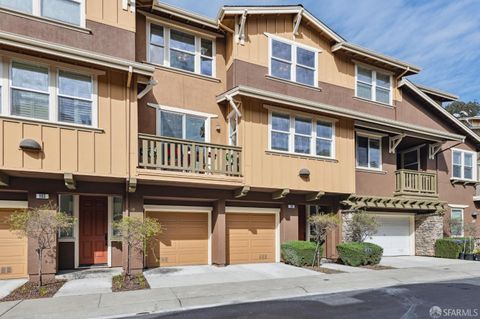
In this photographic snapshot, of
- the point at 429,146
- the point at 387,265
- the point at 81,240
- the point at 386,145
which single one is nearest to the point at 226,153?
the point at 81,240

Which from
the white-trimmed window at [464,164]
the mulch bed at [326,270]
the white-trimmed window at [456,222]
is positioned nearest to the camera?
the mulch bed at [326,270]

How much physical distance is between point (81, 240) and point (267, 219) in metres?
7.00

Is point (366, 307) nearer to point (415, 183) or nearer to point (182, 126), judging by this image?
point (182, 126)

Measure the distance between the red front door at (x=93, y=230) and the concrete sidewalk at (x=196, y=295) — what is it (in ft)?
13.0

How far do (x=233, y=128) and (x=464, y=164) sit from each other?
1449 cm

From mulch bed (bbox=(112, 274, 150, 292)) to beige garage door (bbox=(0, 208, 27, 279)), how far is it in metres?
2.91

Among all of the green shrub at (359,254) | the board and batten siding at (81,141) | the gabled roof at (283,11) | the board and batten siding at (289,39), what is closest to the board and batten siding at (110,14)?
the board and batten siding at (81,141)

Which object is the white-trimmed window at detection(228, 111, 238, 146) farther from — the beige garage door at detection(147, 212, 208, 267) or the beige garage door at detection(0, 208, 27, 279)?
the beige garage door at detection(0, 208, 27, 279)

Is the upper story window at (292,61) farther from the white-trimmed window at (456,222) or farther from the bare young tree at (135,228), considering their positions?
the white-trimmed window at (456,222)

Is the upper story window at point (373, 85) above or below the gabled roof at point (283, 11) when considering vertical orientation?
below

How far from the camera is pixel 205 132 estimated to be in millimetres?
13938

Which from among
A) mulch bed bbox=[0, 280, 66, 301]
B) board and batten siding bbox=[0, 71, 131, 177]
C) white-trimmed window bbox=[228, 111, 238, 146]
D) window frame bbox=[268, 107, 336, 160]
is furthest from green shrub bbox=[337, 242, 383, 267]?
mulch bed bbox=[0, 280, 66, 301]

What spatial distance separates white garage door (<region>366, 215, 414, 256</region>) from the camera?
17.7 m

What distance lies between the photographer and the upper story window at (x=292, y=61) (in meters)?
14.7
